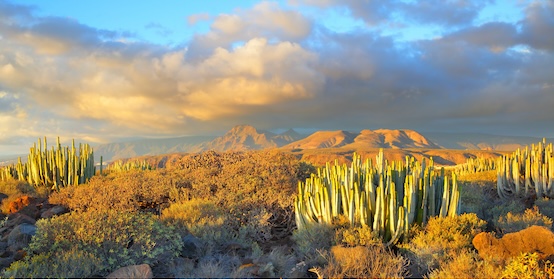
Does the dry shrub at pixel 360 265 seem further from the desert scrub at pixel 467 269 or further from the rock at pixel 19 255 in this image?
the rock at pixel 19 255

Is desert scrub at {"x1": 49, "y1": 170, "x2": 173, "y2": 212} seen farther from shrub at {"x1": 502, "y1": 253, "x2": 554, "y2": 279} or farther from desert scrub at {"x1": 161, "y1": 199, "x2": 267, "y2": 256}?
shrub at {"x1": 502, "y1": 253, "x2": 554, "y2": 279}

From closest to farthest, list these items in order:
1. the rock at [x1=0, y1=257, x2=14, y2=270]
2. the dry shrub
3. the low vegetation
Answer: the dry shrub → the low vegetation → the rock at [x1=0, y1=257, x2=14, y2=270]

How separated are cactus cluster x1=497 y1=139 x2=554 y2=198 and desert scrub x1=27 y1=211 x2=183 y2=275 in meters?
12.4

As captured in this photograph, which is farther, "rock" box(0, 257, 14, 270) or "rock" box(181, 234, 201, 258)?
"rock" box(181, 234, 201, 258)

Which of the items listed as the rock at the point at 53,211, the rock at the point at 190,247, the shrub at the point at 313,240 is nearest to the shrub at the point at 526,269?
the shrub at the point at 313,240

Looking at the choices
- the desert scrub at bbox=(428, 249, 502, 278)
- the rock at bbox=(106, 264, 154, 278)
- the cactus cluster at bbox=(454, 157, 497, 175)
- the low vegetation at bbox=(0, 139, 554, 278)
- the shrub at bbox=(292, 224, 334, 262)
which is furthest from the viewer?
the cactus cluster at bbox=(454, 157, 497, 175)

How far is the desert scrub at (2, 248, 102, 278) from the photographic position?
233 inches

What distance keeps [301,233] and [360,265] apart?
207cm

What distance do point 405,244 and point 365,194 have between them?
1208mm

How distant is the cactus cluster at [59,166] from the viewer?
16797 millimetres

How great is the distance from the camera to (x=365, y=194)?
26.2ft

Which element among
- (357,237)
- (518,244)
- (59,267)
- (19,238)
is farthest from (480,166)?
(59,267)

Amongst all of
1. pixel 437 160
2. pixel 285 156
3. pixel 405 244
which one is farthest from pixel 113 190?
pixel 437 160

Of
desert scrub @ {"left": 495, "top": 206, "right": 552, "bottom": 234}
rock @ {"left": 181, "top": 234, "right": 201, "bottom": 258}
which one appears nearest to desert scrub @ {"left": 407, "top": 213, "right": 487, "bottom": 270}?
desert scrub @ {"left": 495, "top": 206, "right": 552, "bottom": 234}
